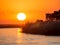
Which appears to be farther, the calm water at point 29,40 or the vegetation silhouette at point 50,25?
the vegetation silhouette at point 50,25

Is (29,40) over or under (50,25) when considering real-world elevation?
under

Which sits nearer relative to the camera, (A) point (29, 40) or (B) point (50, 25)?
(A) point (29, 40)

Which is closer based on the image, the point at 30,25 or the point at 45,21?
the point at 45,21

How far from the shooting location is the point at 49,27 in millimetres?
19656

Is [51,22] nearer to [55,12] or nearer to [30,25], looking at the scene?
[55,12]

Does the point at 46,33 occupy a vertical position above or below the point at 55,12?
below

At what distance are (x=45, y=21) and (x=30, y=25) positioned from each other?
3030 millimetres

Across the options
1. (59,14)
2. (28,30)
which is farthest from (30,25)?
(59,14)

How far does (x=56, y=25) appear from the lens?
63.8 feet

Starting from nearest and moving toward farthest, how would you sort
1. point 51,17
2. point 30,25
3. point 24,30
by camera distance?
point 51,17, point 30,25, point 24,30

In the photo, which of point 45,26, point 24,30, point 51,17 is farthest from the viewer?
point 24,30

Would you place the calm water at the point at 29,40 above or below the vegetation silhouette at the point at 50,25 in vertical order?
below

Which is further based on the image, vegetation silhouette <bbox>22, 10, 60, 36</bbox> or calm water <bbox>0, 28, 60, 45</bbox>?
vegetation silhouette <bbox>22, 10, 60, 36</bbox>

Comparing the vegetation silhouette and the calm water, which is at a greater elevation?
the vegetation silhouette
